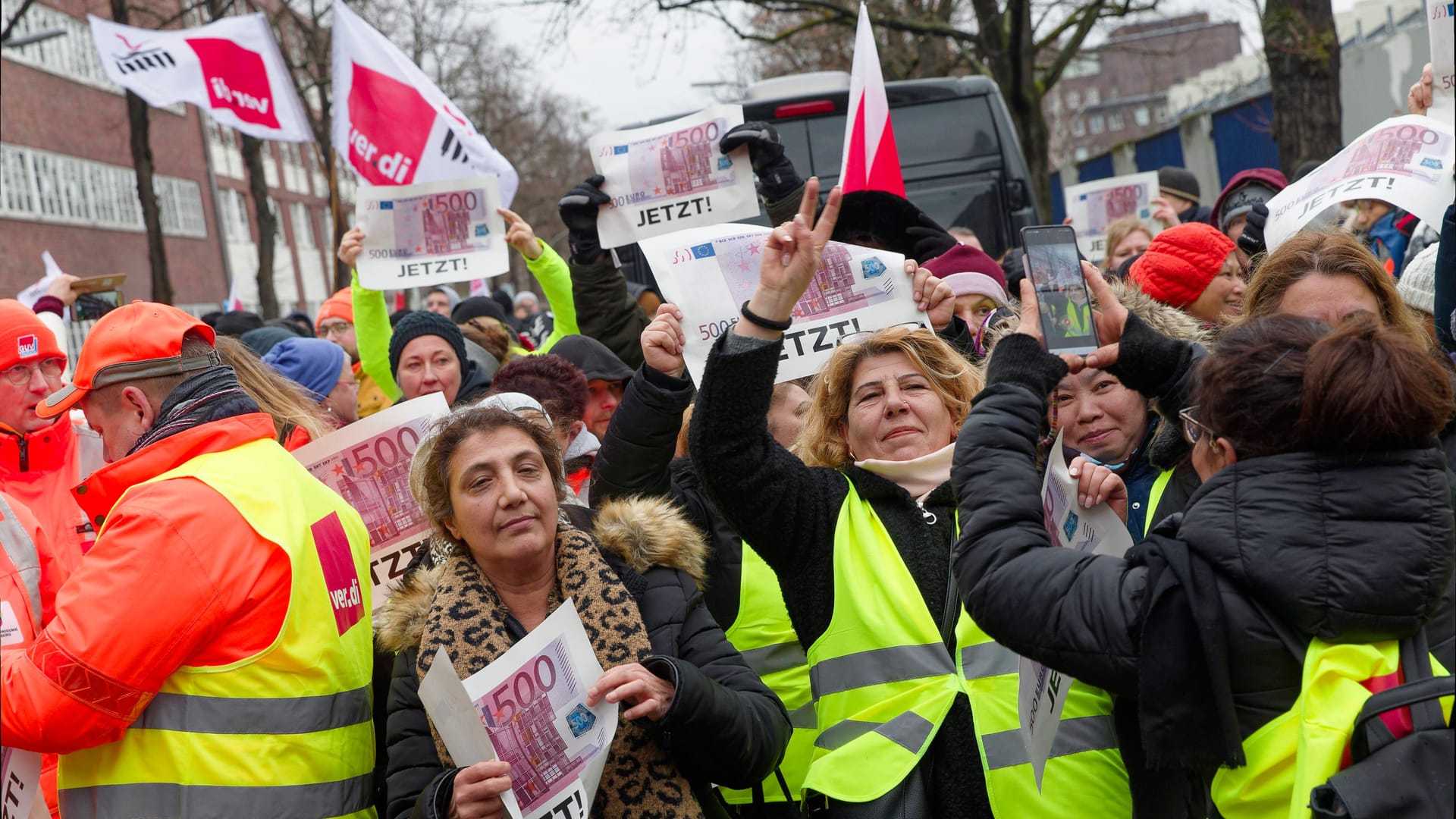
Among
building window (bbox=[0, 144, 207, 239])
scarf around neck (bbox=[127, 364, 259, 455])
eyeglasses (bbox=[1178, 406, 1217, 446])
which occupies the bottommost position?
eyeglasses (bbox=[1178, 406, 1217, 446])

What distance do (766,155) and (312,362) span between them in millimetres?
2318

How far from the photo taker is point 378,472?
4.09m

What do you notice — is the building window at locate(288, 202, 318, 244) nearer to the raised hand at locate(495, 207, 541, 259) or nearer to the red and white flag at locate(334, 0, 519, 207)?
the red and white flag at locate(334, 0, 519, 207)

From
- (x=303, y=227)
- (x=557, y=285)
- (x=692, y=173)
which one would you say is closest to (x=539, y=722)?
(x=692, y=173)

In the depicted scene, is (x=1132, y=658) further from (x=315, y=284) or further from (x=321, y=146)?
(x=315, y=284)

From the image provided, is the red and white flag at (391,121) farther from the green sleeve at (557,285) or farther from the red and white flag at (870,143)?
the red and white flag at (870,143)

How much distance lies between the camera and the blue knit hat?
5.80 meters

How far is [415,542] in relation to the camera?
4.05 metres

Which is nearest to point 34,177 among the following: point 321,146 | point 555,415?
point 321,146

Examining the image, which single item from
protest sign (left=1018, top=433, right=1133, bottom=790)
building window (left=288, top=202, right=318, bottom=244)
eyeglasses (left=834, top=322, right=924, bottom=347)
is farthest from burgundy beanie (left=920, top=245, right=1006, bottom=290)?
building window (left=288, top=202, right=318, bottom=244)

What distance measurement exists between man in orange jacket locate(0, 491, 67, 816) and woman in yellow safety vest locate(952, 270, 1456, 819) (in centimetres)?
222

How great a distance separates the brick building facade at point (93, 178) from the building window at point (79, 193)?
0.10 feet

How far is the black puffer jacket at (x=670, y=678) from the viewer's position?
Answer: 278 centimetres

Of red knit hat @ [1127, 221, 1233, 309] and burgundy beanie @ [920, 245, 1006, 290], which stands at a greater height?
burgundy beanie @ [920, 245, 1006, 290]
